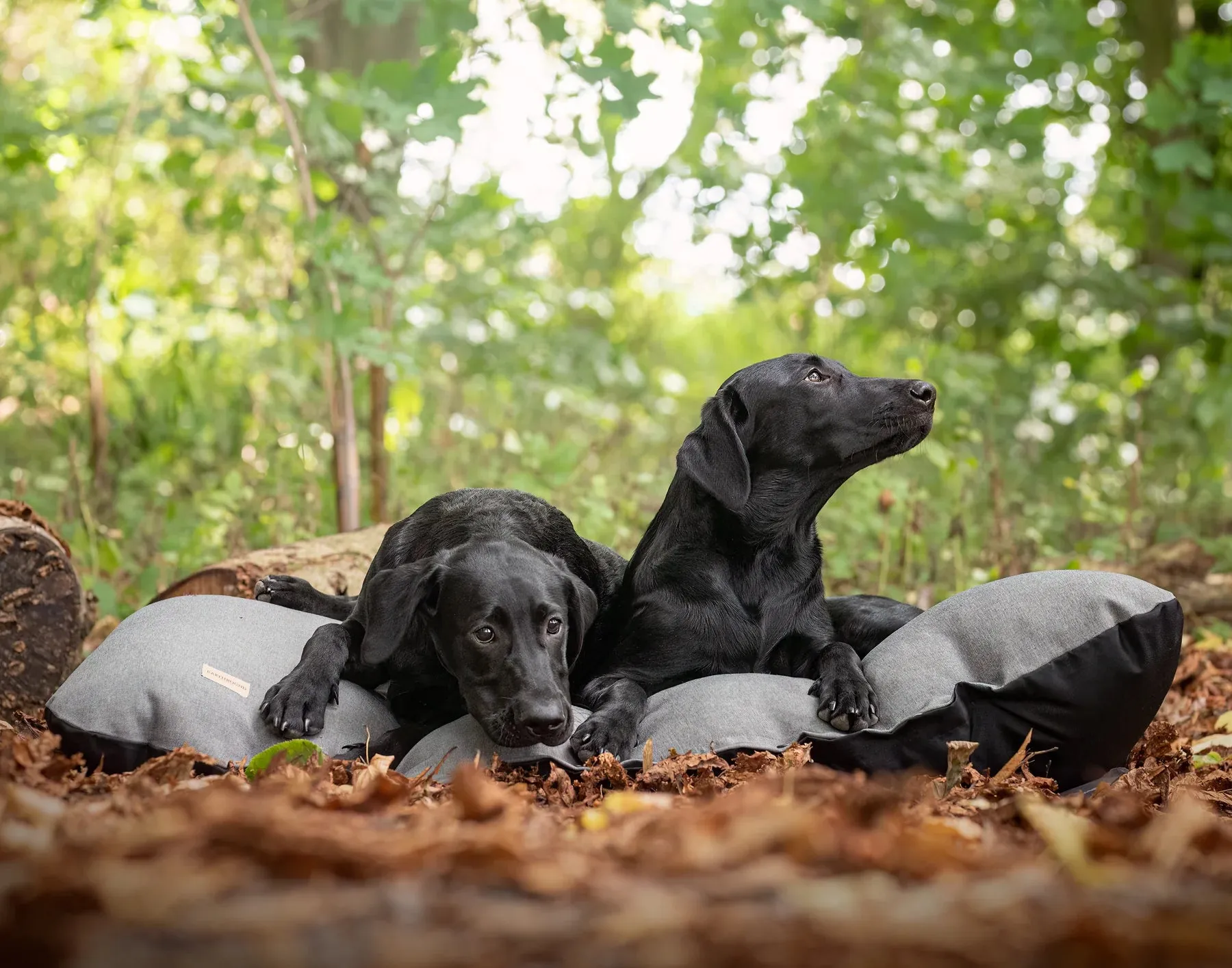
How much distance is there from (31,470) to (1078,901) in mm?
9114

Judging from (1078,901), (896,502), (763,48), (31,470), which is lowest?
(31,470)

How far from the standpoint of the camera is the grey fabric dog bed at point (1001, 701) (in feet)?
9.73

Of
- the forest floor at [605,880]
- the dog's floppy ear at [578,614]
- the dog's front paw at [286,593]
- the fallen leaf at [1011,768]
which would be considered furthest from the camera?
the dog's front paw at [286,593]

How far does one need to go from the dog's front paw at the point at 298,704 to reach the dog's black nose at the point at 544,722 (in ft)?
2.18

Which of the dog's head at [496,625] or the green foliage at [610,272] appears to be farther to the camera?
the green foliage at [610,272]

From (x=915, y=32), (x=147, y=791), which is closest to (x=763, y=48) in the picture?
(x=915, y=32)

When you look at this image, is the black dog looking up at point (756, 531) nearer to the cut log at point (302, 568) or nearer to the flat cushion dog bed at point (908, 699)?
the flat cushion dog bed at point (908, 699)

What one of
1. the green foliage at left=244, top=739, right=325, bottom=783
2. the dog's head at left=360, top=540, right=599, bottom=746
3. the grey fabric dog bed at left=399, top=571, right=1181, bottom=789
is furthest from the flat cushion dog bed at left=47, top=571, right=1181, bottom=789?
the green foliage at left=244, top=739, right=325, bottom=783

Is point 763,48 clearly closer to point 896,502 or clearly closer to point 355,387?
point 355,387

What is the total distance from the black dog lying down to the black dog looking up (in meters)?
0.24

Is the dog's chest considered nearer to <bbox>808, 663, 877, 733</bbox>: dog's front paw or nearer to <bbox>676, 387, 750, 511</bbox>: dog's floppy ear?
<bbox>676, 387, 750, 511</bbox>: dog's floppy ear

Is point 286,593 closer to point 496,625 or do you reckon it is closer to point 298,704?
point 298,704

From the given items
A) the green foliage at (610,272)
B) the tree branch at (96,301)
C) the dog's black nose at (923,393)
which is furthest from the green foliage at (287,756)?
the tree branch at (96,301)

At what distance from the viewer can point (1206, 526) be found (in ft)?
25.1
